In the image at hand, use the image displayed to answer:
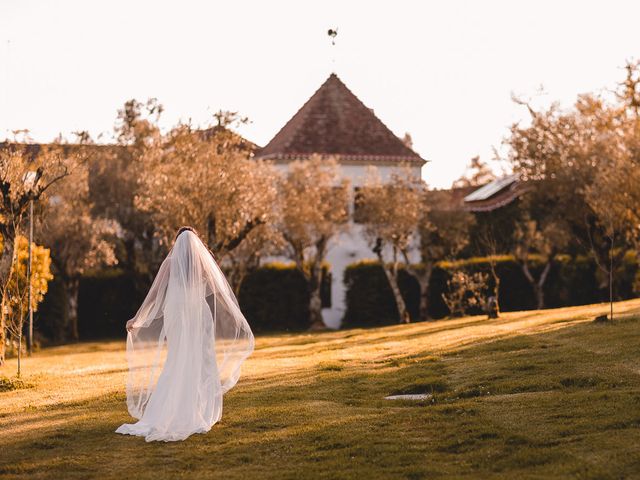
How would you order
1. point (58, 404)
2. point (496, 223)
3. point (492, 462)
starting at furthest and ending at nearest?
point (496, 223), point (58, 404), point (492, 462)

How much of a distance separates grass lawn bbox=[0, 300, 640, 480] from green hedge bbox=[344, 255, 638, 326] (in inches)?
793

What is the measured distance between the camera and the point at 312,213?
40.5 m

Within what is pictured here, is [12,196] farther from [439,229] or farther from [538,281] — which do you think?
[538,281]

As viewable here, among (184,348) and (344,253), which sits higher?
(344,253)

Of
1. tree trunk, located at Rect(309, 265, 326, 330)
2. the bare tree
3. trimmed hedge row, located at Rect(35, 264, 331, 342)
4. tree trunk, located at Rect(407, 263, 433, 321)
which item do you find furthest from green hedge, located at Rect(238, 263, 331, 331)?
the bare tree

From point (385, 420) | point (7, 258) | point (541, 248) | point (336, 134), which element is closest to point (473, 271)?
point (541, 248)

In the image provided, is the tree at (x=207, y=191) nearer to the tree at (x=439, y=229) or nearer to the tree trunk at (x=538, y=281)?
the tree at (x=439, y=229)

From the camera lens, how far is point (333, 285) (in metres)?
48.4

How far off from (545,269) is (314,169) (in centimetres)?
1056

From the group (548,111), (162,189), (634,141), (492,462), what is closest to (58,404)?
(492,462)

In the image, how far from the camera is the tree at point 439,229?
43125 millimetres

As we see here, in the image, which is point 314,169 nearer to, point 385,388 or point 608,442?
point 385,388

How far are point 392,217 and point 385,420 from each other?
92.2 ft

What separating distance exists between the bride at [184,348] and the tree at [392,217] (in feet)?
89.1
